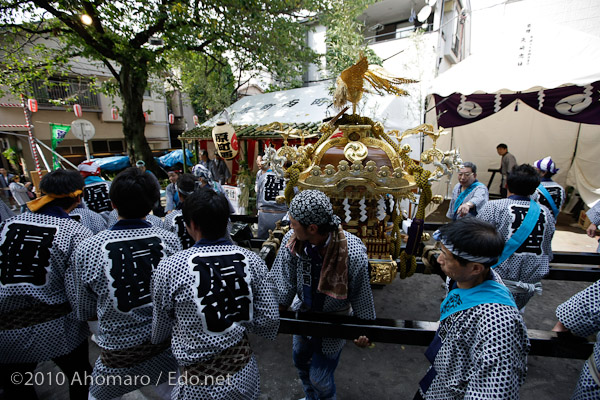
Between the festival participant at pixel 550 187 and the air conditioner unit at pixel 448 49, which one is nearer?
the festival participant at pixel 550 187

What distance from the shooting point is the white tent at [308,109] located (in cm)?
768

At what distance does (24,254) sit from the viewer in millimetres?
1938

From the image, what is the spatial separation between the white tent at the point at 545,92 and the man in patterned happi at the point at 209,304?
20.0 feet

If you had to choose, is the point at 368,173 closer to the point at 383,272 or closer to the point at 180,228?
the point at 383,272

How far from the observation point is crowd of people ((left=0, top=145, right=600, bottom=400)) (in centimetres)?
138

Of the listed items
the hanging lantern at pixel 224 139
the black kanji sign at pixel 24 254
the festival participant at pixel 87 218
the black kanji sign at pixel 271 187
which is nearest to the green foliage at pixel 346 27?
the hanging lantern at pixel 224 139

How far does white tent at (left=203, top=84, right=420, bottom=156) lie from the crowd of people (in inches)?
201

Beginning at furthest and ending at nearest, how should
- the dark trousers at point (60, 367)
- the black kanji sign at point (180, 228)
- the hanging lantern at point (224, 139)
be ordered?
the hanging lantern at point (224, 139), the black kanji sign at point (180, 228), the dark trousers at point (60, 367)

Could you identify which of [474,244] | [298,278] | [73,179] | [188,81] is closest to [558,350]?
[474,244]

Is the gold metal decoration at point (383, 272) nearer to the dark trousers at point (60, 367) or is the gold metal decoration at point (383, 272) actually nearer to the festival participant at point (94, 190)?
the dark trousers at point (60, 367)

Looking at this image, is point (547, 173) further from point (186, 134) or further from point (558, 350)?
point (186, 134)

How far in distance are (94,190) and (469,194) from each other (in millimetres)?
5335

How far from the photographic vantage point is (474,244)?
1310 mm

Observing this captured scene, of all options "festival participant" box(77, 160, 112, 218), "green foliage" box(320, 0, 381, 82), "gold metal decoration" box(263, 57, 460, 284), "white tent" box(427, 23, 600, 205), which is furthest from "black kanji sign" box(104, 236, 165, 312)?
"green foliage" box(320, 0, 381, 82)
